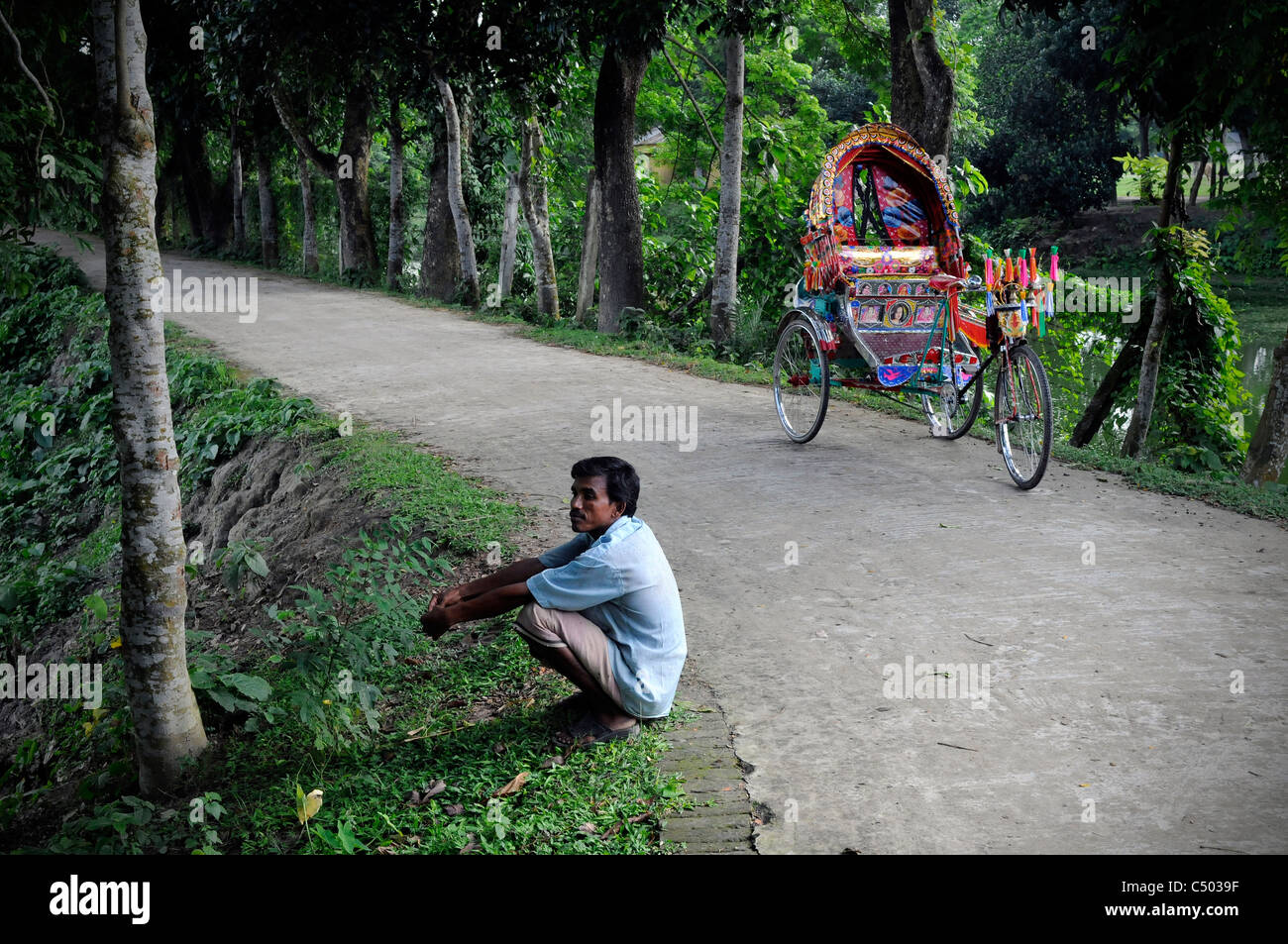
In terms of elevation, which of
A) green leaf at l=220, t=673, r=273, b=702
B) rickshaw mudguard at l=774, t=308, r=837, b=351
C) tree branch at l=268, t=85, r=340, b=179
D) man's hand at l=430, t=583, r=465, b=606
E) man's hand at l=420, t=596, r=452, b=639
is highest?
tree branch at l=268, t=85, r=340, b=179

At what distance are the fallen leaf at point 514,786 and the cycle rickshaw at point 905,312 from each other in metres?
4.58

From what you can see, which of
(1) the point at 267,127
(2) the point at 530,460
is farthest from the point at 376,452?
(1) the point at 267,127

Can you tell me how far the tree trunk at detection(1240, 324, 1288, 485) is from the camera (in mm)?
9844

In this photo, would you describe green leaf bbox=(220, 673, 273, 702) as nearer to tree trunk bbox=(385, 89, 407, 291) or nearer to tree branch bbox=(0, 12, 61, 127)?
tree branch bbox=(0, 12, 61, 127)

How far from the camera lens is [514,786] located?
384 centimetres

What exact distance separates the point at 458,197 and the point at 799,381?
33.9 ft

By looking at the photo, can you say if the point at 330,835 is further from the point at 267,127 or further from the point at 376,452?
the point at 267,127

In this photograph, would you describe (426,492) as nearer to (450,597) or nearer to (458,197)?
(450,597)

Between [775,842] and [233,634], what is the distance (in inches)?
179

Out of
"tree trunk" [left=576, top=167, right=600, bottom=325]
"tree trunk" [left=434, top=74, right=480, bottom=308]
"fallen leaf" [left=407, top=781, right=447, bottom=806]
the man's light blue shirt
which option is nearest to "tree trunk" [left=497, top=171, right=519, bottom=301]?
"tree trunk" [left=434, top=74, right=480, bottom=308]

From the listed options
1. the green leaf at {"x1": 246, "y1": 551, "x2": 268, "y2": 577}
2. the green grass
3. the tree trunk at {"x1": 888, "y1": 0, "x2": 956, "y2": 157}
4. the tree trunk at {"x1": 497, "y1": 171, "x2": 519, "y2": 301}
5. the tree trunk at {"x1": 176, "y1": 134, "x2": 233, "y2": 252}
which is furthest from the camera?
the tree trunk at {"x1": 176, "y1": 134, "x2": 233, "y2": 252}

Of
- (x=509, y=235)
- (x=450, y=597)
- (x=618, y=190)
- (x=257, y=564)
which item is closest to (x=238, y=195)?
(x=509, y=235)

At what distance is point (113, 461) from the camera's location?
10758 millimetres

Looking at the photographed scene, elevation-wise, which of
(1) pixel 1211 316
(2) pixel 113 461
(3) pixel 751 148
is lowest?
(2) pixel 113 461
